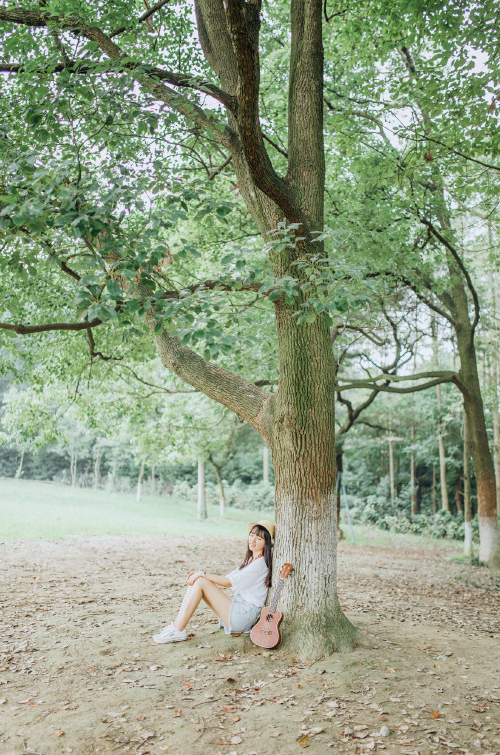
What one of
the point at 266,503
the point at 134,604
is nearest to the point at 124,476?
the point at 266,503

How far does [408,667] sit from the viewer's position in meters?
4.66

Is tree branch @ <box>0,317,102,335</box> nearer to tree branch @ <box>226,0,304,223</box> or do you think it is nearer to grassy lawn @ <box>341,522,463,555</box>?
tree branch @ <box>226,0,304,223</box>

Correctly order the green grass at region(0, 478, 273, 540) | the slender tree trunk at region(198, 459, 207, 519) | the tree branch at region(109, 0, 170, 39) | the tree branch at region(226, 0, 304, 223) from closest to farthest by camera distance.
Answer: the tree branch at region(226, 0, 304, 223), the tree branch at region(109, 0, 170, 39), the green grass at region(0, 478, 273, 540), the slender tree trunk at region(198, 459, 207, 519)

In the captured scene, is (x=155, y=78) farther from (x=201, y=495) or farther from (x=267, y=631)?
(x=201, y=495)

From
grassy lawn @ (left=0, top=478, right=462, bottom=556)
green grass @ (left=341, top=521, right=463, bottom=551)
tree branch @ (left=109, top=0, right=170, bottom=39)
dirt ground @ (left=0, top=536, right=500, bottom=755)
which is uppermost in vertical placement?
tree branch @ (left=109, top=0, right=170, bottom=39)

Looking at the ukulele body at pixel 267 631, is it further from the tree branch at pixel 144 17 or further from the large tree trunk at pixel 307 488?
the tree branch at pixel 144 17

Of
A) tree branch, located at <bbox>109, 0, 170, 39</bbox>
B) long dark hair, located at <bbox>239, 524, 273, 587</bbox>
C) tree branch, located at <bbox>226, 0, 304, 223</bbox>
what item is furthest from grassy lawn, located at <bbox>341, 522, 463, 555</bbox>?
tree branch, located at <bbox>109, 0, 170, 39</bbox>

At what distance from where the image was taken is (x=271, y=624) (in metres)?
4.91

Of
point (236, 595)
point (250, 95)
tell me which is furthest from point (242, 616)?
point (250, 95)

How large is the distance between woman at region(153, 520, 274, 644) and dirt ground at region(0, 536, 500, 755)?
0.48 feet

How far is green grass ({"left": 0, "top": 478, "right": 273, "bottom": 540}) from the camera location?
1667 cm

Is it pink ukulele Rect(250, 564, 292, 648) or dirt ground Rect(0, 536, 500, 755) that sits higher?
pink ukulele Rect(250, 564, 292, 648)

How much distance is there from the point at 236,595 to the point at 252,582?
198 millimetres

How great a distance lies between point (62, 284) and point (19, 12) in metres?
4.46
